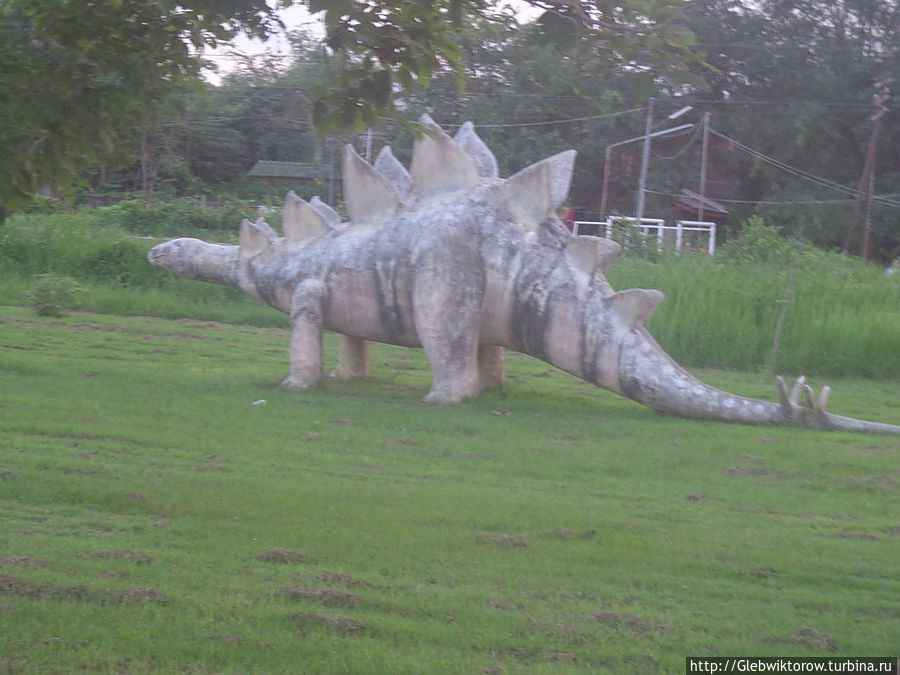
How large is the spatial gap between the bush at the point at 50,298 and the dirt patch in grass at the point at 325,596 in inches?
451

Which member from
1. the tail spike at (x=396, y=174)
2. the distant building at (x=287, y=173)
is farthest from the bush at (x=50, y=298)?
the distant building at (x=287, y=173)

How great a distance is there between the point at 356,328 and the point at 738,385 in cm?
446

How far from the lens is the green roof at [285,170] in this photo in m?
32.0

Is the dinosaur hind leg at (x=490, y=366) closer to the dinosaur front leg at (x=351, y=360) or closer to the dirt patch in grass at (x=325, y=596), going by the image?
the dinosaur front leg at (x=351, y=360)

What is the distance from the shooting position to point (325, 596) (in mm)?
4379

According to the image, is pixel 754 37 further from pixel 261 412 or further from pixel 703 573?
pixel 703 573

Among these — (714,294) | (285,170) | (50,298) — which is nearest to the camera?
(714,294)

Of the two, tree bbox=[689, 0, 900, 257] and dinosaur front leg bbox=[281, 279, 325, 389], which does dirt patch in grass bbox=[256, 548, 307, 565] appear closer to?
dinosaur front leg bbox=[281, 279, 325, 389]

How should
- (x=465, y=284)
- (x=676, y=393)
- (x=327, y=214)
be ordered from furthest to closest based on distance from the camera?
(x=327, y=214) → (x=465, y=284) → (x=676, y=393)

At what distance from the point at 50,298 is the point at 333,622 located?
39.1ft

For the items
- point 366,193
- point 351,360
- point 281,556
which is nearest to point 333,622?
point 281,556

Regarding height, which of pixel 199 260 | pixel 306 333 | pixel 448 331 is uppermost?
pixel 199 260

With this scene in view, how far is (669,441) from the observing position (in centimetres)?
791

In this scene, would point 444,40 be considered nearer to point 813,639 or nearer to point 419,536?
point 419,536
